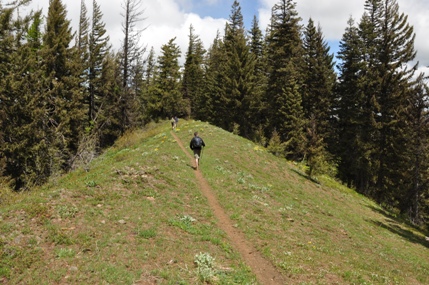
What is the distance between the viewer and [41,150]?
27.1 metres

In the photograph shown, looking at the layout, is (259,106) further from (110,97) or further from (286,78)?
(110,97)

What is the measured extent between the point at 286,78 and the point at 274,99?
10.8 ft

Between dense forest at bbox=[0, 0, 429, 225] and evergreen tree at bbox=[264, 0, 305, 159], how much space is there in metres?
0.15

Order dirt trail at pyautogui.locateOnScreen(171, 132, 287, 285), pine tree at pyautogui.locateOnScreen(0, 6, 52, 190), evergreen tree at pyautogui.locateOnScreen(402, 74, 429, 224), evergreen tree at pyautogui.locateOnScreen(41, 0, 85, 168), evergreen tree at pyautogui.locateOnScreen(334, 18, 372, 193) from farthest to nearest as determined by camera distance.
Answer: evergreen tree at pyautogui.locateOnScreen(334, 18, 372, 193), evergreen tree at pyautogui.locateOnScreen(41, 0, 85, 168), evergreen tree at pyautogui.locateOnScreen(402, 74, 429, 224), pine tree at pyautogui.locateOnScreen(0, 6, 52, 190), dirt trail at pyautogui.locateOnScreen(171, 132, 287, 285)

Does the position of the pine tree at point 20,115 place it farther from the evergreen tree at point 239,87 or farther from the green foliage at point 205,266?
the evergreen tree at point 239,87

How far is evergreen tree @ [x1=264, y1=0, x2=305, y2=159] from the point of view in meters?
39.3

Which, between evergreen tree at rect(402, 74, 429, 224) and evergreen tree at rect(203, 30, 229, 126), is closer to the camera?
evergreen tree at rect(402, 74, 429, 224)

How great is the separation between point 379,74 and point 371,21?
935 centimetres

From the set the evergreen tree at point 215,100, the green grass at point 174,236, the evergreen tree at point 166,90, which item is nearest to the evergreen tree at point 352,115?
the evergreen tree at point 215,100

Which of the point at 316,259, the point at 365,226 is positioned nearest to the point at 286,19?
the point at 365,226

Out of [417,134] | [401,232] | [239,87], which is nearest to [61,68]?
[239,87]

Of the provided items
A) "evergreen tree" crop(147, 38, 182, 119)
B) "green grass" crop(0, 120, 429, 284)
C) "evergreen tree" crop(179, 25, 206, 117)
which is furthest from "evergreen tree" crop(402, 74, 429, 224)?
"evergreen tree" crop(179, 25, 206, 117)

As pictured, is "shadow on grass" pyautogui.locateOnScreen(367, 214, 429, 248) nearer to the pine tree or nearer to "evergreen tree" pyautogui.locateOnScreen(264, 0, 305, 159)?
"evergreen tree" pyautogui.locateOnScreen(264, 0, 305, 159)

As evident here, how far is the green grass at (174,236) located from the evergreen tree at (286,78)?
21340mm
